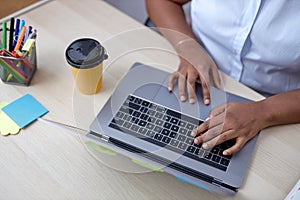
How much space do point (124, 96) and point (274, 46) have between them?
0.37m

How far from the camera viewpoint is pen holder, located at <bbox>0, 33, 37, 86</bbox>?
30.1 inches

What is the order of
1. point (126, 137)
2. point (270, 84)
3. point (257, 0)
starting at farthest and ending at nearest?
1. point (270, 84)
2. point (257, 0)
3. point (126, 137)

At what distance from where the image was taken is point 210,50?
99 cm

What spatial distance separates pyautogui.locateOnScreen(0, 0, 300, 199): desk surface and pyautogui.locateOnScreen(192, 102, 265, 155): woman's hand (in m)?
0.03

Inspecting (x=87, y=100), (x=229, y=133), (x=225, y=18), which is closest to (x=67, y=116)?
(x=87, y=100)

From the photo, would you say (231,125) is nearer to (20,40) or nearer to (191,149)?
(191,149)

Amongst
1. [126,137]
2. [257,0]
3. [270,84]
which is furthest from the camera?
[270,84]

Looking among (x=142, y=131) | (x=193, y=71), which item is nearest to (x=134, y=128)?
(x=142, y=131)

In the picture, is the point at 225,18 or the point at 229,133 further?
the point at 225,18

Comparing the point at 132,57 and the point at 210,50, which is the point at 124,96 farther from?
the point at 210,50

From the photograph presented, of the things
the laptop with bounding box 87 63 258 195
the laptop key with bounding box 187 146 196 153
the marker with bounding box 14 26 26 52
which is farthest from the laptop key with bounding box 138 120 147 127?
the marker with bounding box 14 26 26 52

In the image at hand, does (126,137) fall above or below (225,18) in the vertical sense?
below

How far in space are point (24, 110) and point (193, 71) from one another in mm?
387

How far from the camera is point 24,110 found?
776 millimetres
